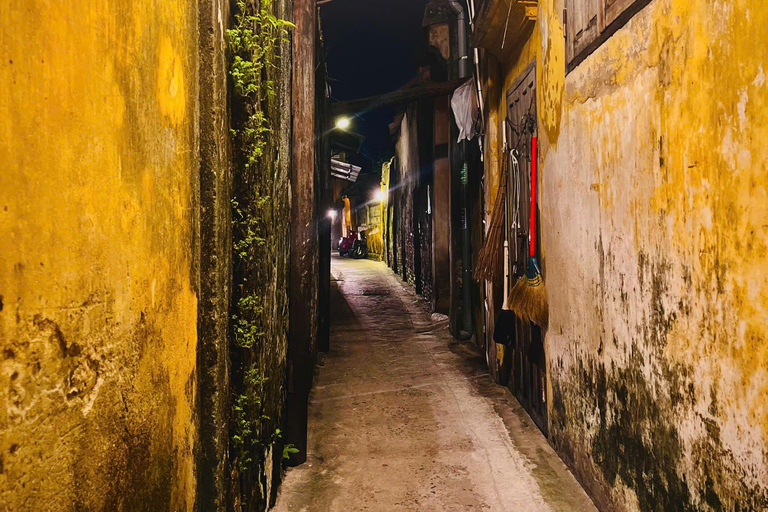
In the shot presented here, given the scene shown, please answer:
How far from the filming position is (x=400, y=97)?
25.4ft

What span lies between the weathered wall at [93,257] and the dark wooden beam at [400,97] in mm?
5824

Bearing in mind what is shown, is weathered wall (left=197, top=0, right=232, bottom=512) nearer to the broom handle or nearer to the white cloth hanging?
the broom handle

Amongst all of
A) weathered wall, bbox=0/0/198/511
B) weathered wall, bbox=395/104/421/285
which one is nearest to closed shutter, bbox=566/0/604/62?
weathered wall, bbox=0/0/198/511

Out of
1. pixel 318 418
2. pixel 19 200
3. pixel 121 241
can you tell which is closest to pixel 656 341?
pixel 121 241

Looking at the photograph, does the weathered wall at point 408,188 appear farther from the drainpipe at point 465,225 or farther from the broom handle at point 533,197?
the broom handle at point 533,197

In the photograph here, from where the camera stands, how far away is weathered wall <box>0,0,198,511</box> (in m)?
1.08

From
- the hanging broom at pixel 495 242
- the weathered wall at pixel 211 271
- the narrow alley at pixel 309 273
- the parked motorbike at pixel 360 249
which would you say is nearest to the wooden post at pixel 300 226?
the narrow alley at pixel 309 273

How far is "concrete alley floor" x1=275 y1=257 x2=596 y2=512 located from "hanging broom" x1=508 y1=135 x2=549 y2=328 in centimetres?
101

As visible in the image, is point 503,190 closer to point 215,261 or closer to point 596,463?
point 596,463

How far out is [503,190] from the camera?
554 cm

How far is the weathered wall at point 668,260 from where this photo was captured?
1.83 m

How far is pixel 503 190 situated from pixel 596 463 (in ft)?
9.75

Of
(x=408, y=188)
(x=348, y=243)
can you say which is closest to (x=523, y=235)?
(x=408, y=188)

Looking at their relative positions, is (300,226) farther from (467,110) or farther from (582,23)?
(467,110)
